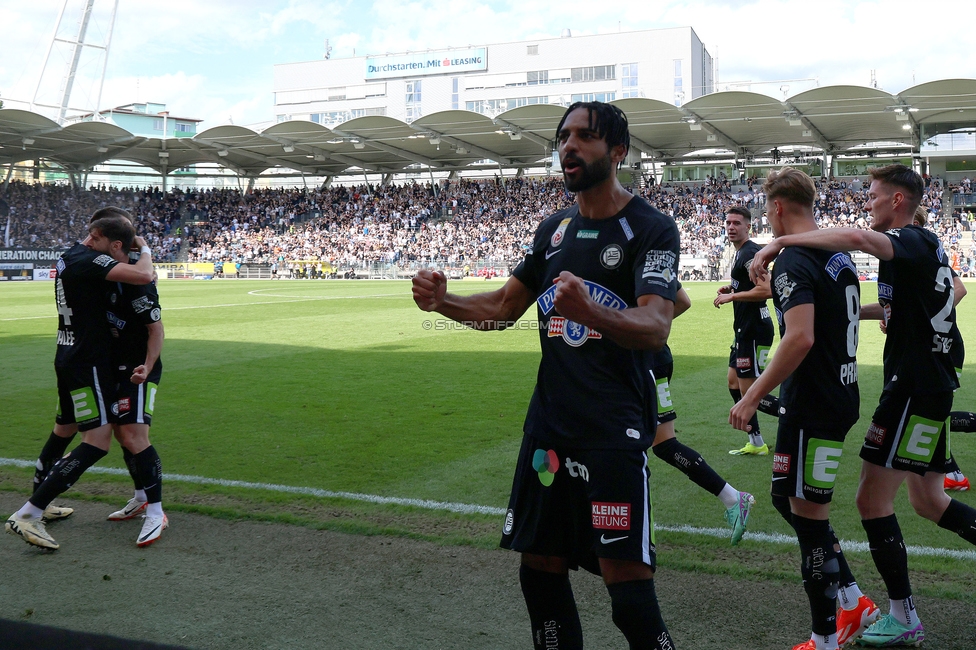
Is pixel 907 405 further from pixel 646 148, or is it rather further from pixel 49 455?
pixel 646 148

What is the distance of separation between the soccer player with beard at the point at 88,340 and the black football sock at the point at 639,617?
12.9 ft

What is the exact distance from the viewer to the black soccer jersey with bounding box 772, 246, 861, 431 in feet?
11.9

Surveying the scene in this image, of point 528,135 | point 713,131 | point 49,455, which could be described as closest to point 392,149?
point 528,135

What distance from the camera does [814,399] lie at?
3.64m

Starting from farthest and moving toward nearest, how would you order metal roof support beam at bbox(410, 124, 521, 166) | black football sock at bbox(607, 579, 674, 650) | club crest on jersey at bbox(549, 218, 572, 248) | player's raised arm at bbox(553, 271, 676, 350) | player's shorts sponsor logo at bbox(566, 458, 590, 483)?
1. metal roof support beam at bbox(410, 124, 521, 166)
2. club crest on jersey at bbox(549, 218, 572, 248)
3. player's shorts sponsor logo at bbox(566, 458, 590, 483)
4. black football sock at bbox(607, 579, 674, 650)
5. player's raised arm at bbox(553, 271, 676, 350)

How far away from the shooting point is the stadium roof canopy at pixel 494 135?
4353 centimetres

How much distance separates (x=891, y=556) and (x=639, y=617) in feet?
6.00

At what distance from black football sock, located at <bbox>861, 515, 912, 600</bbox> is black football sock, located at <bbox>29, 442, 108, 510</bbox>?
4765 millimetres

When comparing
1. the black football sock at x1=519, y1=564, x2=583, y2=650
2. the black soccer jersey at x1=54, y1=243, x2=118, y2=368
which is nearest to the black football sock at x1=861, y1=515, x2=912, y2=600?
the black football sock at x1=519, y1=564, x2=583, y2=650

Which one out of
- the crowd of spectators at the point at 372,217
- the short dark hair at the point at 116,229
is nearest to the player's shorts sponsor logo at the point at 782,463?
the short dark hair at the point at 116,229

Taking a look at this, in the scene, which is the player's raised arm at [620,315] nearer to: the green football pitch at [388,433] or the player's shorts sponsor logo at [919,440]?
A: the green football pitch at [388,433]

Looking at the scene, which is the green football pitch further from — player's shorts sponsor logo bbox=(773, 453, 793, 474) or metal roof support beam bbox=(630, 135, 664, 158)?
metal roof support beam bbox=(630, 135, 664, 158)

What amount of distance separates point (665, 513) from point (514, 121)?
1767 inches

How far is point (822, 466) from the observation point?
3602 mm
